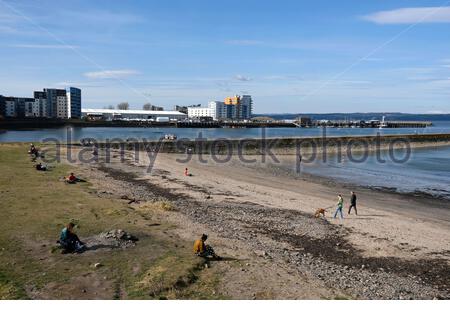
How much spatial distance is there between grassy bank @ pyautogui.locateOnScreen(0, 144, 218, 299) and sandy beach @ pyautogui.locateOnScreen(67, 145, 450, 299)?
1271mm

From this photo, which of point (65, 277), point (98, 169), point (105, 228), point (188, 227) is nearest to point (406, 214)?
point (188, 227)

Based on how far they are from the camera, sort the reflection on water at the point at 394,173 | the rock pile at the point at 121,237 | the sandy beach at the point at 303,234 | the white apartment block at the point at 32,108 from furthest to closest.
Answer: the white apartment block at the point at 32,108 < the reflection on water at the point at 394,173 < the rock pile at the point at 121,237 < the sandy beach at the point at 303,234

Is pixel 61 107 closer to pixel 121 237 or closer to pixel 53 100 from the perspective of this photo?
pixel 53 100

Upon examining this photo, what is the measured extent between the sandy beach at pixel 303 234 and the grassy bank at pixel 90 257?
1.27m

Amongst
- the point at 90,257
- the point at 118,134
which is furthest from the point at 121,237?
the point at 118,134

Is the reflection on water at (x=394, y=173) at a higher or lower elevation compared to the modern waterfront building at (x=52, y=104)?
lower

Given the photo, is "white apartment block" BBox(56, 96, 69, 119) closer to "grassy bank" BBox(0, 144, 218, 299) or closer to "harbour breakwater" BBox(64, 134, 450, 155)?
"harbour breakwater" BBox(64, 134, 450, 155)

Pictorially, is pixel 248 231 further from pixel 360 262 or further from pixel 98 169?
pixel 98 169

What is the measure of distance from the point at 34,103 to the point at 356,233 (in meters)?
193

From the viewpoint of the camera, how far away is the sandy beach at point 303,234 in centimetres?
1425

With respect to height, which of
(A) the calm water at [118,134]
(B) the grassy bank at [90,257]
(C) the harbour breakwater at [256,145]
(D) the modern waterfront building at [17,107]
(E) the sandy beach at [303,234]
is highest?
(D) the modern waterfront building at [17,107]

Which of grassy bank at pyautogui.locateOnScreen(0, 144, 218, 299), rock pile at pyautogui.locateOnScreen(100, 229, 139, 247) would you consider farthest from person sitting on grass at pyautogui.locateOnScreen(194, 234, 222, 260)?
rock pile at pyautogui.locateOnScreen(100, 229, 139, 247)

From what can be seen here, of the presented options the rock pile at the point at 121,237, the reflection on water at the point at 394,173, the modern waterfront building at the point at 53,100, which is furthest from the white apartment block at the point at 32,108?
the rock pile at the point at 121,237

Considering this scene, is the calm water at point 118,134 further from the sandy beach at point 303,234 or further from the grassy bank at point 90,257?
the grassy bank at point 90,257
